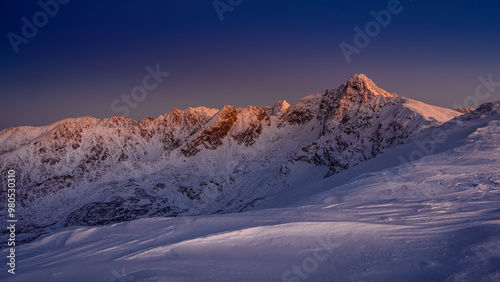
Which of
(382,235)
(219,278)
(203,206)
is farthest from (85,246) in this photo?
(203,206)

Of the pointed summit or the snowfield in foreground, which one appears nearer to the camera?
the snowfield in foreground

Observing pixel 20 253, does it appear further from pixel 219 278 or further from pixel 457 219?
pixel 457 219

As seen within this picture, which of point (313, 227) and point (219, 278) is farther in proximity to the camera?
point (313, 227)

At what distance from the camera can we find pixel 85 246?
12062mm

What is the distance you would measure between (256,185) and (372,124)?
73.6m

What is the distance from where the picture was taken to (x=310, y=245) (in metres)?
8.77

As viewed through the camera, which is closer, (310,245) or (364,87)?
(310,245)

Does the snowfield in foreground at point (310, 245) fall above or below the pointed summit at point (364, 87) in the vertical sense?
below

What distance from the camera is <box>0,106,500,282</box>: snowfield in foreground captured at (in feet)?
21.7

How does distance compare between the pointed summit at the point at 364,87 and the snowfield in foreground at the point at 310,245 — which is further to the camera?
the pointed summit at the point at 364,87

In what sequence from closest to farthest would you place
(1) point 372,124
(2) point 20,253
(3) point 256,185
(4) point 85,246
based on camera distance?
(4) point 85,246 < (2) point 20,253 < (1) point 372,124 < (3) point 256,185

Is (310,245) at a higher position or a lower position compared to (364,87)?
lower

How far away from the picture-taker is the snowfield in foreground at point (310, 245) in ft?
21.7

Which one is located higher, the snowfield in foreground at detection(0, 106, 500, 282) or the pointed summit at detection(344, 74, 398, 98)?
the pointed summit at detection(344, 74, 398, 98)
